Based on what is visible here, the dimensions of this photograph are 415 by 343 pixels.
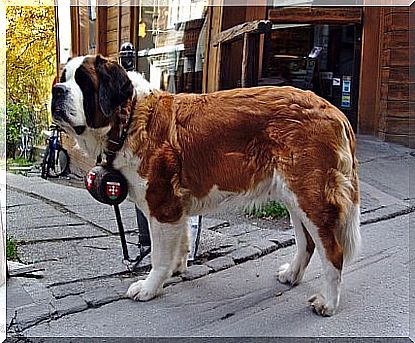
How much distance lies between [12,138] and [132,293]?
1.39 meters

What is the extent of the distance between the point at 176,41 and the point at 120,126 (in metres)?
1.52

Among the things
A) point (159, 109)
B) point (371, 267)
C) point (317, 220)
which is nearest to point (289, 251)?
point (371, 267)

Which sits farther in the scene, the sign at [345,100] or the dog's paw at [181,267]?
the sign at [345,100]

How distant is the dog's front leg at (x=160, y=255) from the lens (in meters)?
2.43

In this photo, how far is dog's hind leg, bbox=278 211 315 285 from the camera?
8.65ft

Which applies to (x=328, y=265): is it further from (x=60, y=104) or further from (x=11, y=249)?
(x=11, y=249)

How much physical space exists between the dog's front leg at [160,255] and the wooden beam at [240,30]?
151 cm

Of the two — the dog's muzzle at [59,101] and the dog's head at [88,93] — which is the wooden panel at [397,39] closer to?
the dog's head at [88,93]

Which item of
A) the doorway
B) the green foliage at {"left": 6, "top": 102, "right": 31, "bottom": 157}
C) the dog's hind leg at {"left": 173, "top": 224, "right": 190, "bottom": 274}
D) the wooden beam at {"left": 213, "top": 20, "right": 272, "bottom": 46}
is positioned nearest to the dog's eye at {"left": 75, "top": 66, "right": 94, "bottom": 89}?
the dog's hind leg at {"left": 173, "top": 224, "right": 190, "bottom": 274}

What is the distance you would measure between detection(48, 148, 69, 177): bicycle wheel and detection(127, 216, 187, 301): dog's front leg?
1.40 meters

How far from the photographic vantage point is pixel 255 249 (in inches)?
121

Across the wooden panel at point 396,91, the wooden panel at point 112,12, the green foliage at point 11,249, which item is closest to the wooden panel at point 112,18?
the wooden panel at point 112,12

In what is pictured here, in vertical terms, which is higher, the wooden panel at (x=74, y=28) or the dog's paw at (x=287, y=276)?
the wooden panel at (x=74, y=28)

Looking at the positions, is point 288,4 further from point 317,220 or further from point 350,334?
point 350,334
